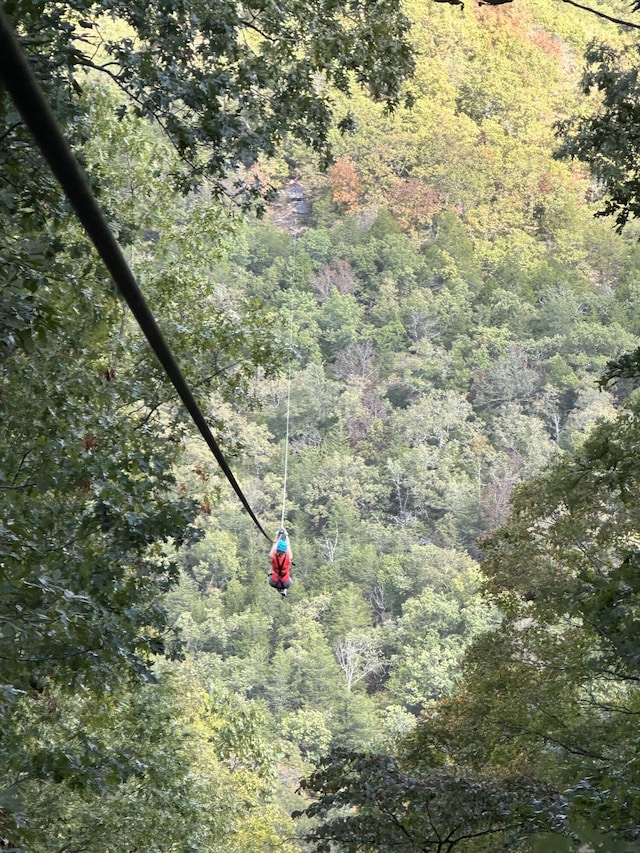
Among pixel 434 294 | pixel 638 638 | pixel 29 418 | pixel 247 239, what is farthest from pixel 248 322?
pixel 434 294

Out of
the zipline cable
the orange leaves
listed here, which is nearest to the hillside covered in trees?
the zipline cable

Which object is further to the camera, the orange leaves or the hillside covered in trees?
the orange leaves

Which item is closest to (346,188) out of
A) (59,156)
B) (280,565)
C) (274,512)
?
(274,512)

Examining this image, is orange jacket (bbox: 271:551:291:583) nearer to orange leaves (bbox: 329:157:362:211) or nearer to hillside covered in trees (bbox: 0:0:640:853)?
hillside covered in trees (bbox: 0:0:640:853)

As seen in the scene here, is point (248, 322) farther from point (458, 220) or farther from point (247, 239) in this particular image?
point (458, 220)

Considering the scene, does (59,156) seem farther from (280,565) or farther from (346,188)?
(346,188)

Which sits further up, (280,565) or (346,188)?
(346,188)

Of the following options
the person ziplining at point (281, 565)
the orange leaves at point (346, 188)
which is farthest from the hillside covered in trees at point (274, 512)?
the orange leaves at point (346, 188)

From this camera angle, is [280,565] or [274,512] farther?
[274,512]

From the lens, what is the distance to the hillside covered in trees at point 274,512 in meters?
3.70

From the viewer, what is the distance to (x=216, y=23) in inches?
177

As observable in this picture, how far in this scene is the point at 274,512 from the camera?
150 ft

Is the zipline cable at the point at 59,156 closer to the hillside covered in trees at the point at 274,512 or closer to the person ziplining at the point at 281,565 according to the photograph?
the hillside covered in trees at the point at 274,512

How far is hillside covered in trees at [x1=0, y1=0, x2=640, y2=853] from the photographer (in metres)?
3.70
